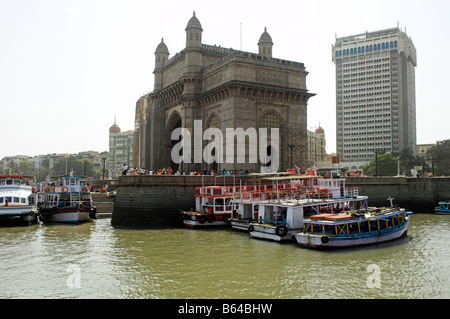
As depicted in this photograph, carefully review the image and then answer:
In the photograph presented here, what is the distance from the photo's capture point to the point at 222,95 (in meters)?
44.5

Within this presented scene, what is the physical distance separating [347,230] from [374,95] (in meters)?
107

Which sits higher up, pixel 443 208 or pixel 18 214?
pixel 18 214

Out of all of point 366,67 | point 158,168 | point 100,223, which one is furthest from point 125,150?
point 100,223

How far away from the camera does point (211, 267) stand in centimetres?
1853

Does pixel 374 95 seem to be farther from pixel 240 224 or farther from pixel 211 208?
pixel 240 224

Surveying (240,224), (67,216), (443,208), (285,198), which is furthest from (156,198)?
(443,208)

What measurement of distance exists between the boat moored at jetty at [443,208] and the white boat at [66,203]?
36655mm

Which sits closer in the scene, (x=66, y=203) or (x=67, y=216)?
(x=67, y=216)

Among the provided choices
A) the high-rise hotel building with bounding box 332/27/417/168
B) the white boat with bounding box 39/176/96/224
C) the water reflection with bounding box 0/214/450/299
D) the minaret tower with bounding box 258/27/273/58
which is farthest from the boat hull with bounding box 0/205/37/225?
the high-rise hotel building with bounding box 332/27/417/168

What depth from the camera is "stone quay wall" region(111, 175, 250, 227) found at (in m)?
33.0

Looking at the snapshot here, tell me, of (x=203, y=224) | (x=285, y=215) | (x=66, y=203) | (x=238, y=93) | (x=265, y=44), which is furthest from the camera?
(x=265, y=44)

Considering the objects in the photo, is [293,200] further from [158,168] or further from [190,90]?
[158,168]

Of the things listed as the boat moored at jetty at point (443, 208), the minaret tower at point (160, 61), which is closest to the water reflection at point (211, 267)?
the boat moored at jetty at point (443, 208)

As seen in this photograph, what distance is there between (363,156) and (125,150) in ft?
241
